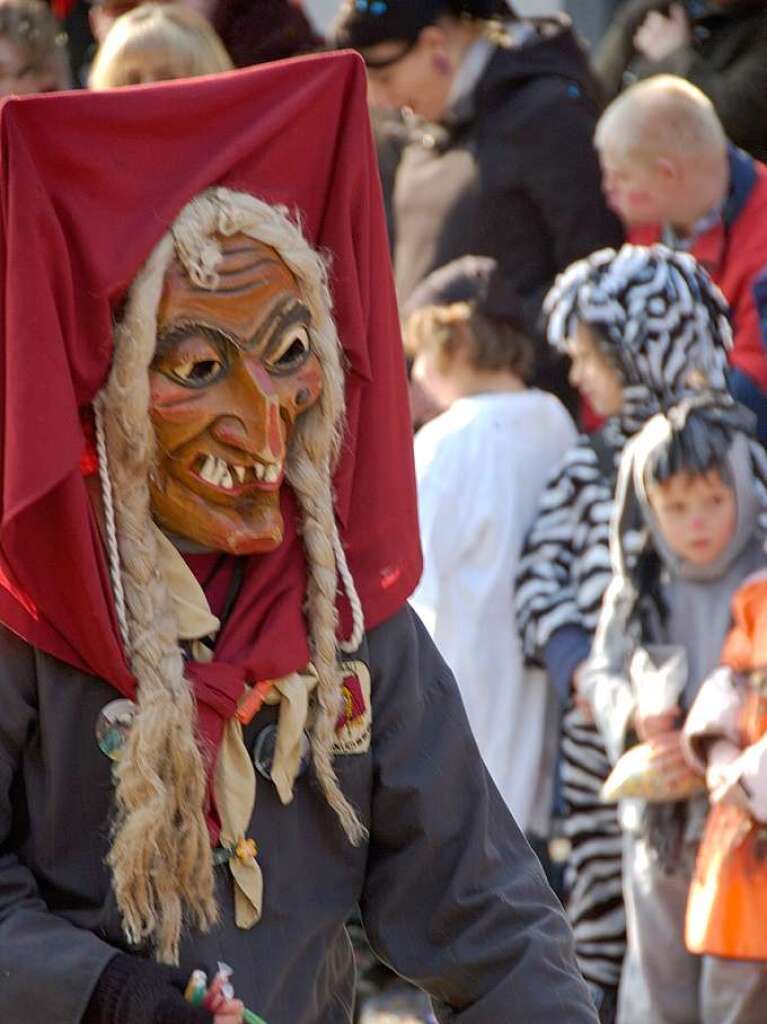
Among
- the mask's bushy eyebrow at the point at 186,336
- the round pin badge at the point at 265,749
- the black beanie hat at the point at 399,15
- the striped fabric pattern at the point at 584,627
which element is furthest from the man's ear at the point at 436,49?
the round pin badge at the point at 265,749

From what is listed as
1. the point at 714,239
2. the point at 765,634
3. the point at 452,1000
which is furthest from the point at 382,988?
the point at 452,1000

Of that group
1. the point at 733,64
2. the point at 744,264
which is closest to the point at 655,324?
the point at 744,264

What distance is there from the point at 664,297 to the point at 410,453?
2.31m

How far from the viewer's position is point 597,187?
18.7 feet

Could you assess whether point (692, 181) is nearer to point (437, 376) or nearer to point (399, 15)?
point (437, 376)

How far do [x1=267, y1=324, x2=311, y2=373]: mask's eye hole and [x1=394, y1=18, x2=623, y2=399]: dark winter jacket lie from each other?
2.78 metres

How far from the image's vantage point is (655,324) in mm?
5152

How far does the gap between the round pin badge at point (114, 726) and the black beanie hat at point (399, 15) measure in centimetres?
346

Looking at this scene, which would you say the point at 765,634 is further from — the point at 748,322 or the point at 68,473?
the point at 68,473

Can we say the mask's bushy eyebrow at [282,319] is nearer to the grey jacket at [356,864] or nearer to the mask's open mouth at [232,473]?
the mask's open mouth at [232,473]

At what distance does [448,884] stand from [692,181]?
2.95 m

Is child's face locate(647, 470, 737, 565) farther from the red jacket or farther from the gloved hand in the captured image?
the gloved hand

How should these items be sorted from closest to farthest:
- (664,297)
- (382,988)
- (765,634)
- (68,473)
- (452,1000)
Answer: (68,473)
(452,1000)
(765,634)
(664,297)
(382,988)

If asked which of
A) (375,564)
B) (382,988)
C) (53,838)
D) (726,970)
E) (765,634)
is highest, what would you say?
(375,564)
